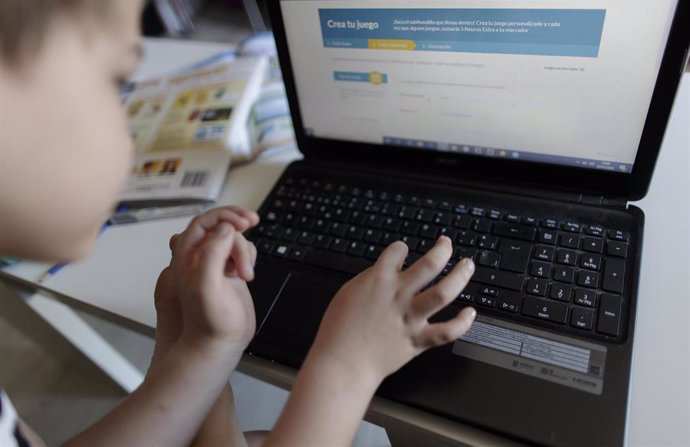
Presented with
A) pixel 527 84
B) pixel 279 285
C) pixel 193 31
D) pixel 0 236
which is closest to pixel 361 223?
pixel 279 285

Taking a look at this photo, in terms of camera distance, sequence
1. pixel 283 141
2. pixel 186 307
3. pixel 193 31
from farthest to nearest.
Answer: pixel 193 31 < pixel 283 141 < pixel 186 307

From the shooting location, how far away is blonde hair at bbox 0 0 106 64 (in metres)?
0.29

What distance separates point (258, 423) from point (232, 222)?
487 mm

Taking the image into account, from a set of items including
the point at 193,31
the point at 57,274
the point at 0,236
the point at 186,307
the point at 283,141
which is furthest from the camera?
the point at 193,31

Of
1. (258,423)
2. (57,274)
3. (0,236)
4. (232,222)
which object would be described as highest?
(0,236)

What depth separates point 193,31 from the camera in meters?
2.48

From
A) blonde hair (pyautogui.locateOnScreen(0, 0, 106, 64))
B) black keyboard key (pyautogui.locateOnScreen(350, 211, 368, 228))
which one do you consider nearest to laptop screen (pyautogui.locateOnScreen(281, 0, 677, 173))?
black keyboard key (pyautogui.locateOnScreen(350, 211, 368, 228))

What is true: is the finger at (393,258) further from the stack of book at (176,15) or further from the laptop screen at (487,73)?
the stack of book at (176,15)

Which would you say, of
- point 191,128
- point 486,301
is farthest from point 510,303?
point 191,128

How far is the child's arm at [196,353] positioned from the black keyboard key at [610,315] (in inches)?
12.4

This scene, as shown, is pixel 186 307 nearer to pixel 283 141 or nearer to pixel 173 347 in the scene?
pixel 173 347

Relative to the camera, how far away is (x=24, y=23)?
0.29 meters

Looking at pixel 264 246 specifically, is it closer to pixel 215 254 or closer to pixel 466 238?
pixel 215 254

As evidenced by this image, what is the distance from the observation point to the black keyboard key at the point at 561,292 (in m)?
0.46
